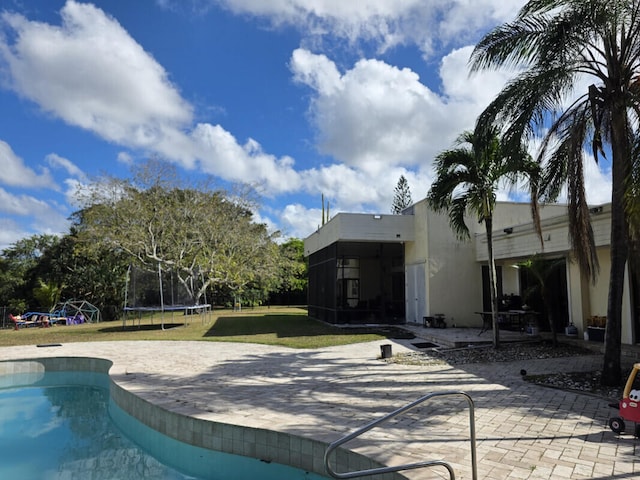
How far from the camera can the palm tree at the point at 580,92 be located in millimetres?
6645

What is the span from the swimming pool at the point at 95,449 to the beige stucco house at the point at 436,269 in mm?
9685

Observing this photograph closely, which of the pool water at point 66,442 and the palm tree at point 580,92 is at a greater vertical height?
the palm tree at point 580,92

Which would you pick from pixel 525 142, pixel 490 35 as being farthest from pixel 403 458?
pixel 490 35

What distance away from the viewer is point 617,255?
22.2 feet

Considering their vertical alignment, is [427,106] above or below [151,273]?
above

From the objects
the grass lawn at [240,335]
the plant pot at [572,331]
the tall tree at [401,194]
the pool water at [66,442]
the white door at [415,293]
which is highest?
the tall tree at [401,194]

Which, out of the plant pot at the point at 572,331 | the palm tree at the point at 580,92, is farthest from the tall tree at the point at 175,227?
the palm tree at the point at 580,92

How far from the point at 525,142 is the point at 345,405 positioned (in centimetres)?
601

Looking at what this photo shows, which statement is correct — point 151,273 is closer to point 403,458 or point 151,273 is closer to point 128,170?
point 128,170

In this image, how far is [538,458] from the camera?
3.82 meters

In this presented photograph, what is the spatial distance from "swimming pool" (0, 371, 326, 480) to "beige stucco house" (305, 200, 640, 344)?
9.68 meters

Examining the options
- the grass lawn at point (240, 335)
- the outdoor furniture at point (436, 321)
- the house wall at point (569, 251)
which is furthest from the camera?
the outdoor furniture at point (436, 321)

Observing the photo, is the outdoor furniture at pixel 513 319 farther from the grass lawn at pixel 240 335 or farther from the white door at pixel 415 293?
the grass lawn at pixel 240 335

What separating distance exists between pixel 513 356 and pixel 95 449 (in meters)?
8.84
